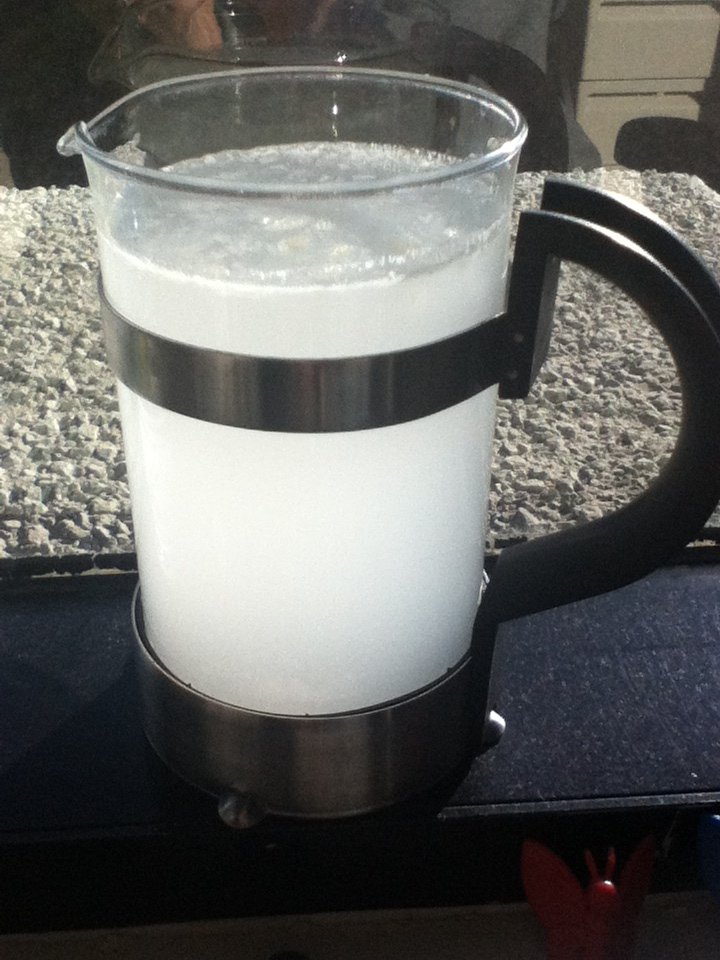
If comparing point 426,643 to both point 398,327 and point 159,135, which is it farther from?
point 159,135

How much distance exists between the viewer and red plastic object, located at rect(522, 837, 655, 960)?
0.45 metres

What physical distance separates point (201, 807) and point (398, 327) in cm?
25

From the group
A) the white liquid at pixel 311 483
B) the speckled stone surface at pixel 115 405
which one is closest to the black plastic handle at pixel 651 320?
the white liquid at pixel 311 483

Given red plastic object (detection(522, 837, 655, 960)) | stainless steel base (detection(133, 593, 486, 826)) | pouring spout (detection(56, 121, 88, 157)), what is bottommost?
red plastic object (detection(522, 837, 655, 960))

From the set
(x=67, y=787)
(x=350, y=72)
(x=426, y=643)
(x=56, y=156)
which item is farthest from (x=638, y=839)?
(x=56, y=156)

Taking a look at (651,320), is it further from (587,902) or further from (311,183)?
(587,902)

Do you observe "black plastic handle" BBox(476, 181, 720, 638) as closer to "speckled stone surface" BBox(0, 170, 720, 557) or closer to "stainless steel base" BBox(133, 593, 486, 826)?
"stainless steel base" BBox(133, 593, 486, 826)

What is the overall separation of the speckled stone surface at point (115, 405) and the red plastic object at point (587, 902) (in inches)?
9.7

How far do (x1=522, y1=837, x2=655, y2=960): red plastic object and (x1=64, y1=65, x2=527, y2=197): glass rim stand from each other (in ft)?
0.99

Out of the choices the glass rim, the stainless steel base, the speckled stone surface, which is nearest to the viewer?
the glass rim

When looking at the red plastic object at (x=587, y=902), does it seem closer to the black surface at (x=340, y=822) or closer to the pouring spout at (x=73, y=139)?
the black surface at (x=340, y=822)

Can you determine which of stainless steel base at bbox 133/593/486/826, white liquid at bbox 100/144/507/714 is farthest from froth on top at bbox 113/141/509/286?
stainless steel base at bbox 133/593/486/826

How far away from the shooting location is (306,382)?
355 mm

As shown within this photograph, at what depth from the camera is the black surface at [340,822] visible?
465 millimetres
